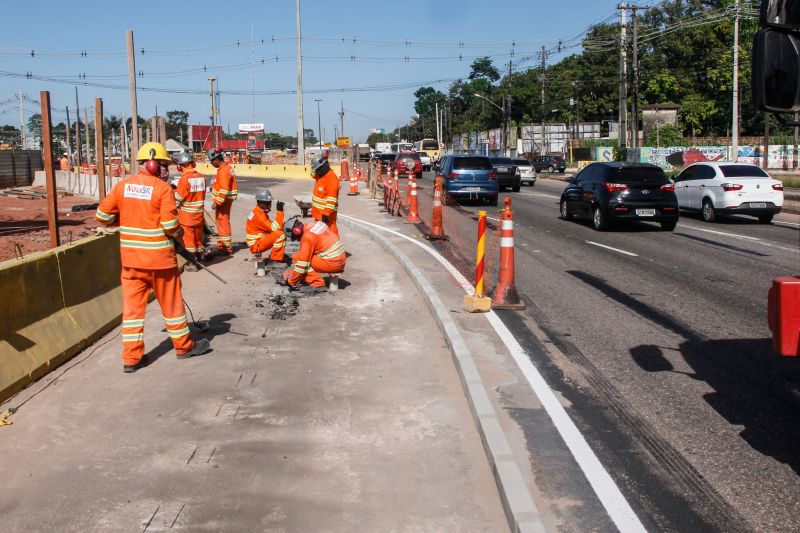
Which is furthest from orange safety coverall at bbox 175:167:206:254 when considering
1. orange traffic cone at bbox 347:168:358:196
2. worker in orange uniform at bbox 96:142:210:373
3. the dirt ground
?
orange traffic cone at bbox 347:168:358:196

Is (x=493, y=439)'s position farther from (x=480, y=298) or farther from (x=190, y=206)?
(x=190, y=206)

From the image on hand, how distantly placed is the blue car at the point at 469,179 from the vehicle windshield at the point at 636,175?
305 inches

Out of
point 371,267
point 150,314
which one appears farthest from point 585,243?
point 150,314

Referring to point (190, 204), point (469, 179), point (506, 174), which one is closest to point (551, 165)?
point (506, 174)

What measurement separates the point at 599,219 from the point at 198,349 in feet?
41.3

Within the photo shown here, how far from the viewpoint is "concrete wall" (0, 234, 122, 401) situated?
5949 mm

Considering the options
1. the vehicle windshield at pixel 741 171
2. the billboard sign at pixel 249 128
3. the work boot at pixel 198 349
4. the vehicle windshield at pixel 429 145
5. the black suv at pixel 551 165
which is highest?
the billboard sign at pixel 249 128

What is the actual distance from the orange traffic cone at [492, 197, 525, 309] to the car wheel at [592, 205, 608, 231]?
29.8ft

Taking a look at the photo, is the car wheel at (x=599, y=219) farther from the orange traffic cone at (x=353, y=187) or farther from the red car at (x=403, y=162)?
the red car at (x=403, y=162)

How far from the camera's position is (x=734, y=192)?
18.7 m

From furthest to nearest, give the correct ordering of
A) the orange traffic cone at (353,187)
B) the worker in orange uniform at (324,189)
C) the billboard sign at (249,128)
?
the billboard sign at (249,128) → the orange traffic cone at (353,187) → the worker in orange uniform at (324,189)

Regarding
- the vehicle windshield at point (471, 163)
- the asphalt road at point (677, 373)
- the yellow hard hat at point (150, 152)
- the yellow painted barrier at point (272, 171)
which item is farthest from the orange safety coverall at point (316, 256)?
the yellow painted barrier at point (272, 171)

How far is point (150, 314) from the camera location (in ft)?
29.1

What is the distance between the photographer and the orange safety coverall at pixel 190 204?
11.8 meters
